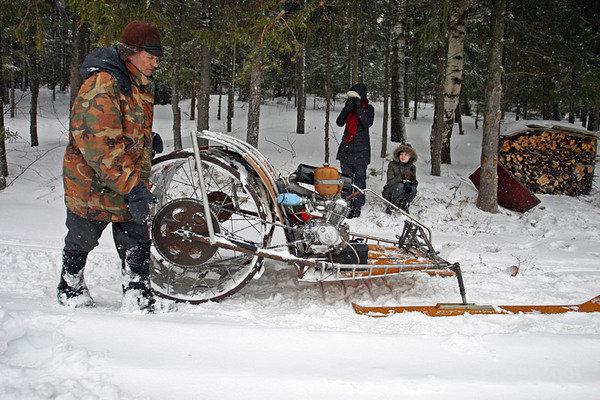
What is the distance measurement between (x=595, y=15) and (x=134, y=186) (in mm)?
13137

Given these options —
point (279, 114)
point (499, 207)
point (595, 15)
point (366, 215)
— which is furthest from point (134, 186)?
point (279, 114)

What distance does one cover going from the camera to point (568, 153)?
38.0ft

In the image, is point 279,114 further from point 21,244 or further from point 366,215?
point 21,244

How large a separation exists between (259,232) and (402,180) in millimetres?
4878

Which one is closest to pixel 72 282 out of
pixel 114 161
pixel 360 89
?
pixel 114 161

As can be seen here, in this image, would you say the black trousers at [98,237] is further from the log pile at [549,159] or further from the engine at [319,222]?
the log pile at [549,159]

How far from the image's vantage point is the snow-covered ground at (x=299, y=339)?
7.21 feet

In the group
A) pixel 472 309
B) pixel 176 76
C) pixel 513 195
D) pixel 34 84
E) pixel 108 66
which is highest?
pixel 176 76

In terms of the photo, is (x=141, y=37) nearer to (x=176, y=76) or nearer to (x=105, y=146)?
(x=105, y=146)

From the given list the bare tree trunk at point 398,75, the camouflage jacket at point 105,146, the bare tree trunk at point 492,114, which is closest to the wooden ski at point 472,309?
the camouflage jacket at point 105,146

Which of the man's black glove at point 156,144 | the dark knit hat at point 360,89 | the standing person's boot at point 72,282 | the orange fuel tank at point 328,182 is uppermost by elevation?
the dark knit hat at point 360,89

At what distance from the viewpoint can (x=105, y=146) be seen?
297 centimetres

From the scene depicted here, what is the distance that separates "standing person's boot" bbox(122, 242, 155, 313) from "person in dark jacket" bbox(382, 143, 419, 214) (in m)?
5.34

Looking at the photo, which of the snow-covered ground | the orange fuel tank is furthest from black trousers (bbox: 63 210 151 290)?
the orange fuel tank
